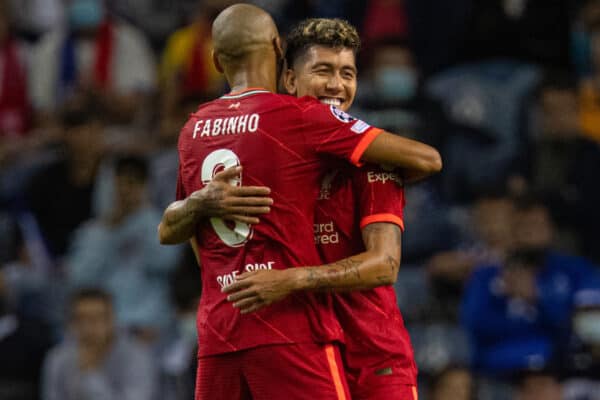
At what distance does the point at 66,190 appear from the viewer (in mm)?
10047

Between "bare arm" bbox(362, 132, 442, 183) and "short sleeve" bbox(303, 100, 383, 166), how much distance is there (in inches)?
1.1

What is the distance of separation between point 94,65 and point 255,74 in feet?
21.1

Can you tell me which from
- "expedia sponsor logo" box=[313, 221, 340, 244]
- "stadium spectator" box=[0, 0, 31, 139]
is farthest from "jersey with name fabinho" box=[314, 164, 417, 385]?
"stadium spectator" box=[0, 0, 31, 139]

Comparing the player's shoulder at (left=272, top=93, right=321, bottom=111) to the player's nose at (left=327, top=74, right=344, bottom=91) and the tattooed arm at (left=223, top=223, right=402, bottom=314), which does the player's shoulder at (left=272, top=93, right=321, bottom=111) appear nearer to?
the player's nose at (left=327, top=74, right=344, bottom=91)

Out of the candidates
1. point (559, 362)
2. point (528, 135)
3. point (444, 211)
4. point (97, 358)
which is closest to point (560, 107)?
point (528, 135)

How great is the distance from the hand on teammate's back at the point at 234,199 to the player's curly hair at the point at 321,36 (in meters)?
0.68

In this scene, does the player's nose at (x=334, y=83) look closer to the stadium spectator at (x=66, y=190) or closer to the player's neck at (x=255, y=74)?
the player's neck at (x=255, y=74)

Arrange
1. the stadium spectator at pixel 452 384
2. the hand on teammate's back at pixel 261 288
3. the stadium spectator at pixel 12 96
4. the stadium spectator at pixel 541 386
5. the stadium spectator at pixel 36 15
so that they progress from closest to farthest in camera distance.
Result: the hand on teammate's back at pixel 261 288
the stadium spectator at pixel 541 386
the stadium spectator at pixel 452 384
the stadium spectator at pixel 12 96
the stadium spectator at pixel 36 15

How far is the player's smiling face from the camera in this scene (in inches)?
197

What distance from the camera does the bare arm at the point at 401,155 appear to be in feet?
15.1

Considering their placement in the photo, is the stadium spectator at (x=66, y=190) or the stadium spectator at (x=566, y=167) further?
the stadium spectator at (x=66, y=190)

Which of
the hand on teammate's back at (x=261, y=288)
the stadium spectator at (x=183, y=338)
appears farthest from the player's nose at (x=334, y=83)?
the stadium spectator at (x=183, y=338)

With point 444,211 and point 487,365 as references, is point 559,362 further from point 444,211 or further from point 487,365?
point 444,211

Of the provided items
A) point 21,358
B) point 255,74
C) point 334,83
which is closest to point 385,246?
point 334,83
